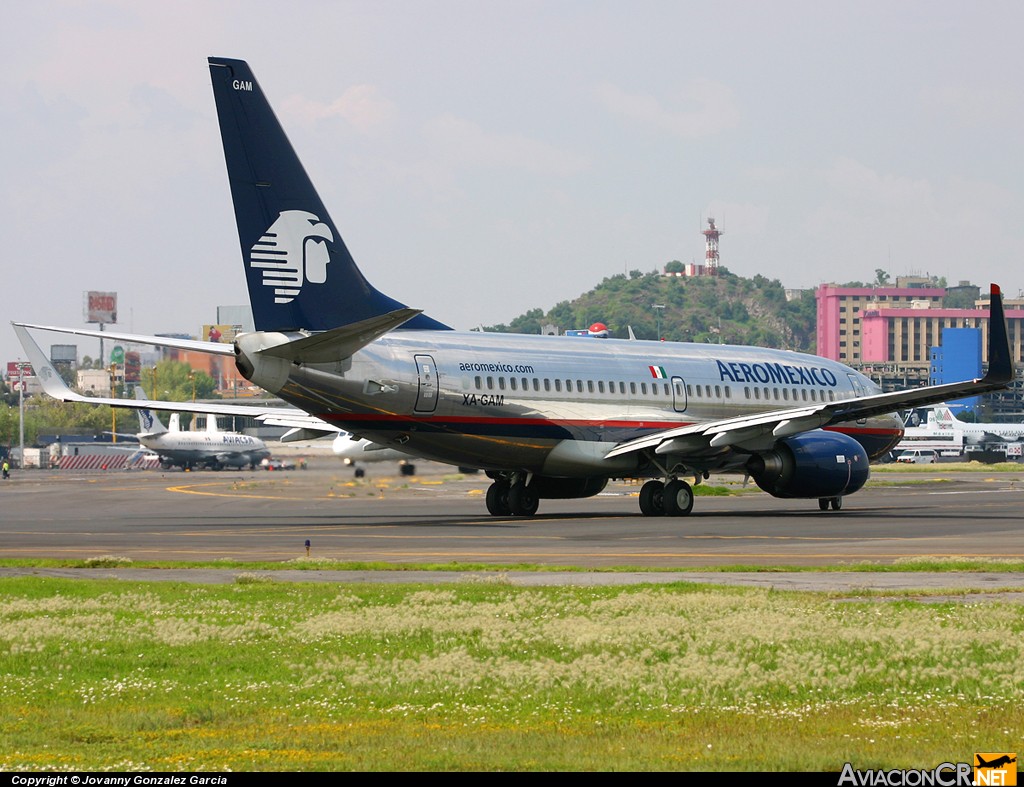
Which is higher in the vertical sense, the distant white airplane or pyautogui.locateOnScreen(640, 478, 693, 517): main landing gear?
the distant white airplane

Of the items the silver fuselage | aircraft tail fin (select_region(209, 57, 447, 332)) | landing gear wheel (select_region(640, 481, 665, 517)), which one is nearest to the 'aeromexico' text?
the silver fuselage

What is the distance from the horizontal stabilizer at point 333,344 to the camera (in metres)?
→ 31.9

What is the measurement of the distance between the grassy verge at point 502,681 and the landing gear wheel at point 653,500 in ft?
69.5

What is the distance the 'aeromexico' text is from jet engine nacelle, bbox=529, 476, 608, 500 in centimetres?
567

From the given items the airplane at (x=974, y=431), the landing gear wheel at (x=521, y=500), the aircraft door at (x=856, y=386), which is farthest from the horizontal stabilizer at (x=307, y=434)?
the airplane at (x=974, y=431)

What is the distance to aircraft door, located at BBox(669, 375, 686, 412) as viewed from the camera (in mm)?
43031

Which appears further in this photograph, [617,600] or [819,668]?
[617,600]

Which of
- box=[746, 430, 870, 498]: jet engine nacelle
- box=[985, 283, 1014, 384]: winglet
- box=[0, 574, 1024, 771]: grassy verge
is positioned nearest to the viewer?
box=[0, 574, 1024, 771]: grassy verge

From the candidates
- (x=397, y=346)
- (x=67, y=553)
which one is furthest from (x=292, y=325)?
(x=67, y=553)

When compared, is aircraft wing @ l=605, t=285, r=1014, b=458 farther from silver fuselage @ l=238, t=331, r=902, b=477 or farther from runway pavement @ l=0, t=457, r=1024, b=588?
runway pavement @ l=0, t=457, r=1024, b=588

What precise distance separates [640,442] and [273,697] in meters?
28.3

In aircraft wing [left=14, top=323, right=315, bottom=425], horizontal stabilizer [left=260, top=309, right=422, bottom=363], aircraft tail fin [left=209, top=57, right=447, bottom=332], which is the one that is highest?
aircraft tail fin [left=209, top=57, right=447, bottom=332]

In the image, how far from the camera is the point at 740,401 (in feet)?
148

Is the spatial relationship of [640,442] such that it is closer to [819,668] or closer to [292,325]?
[292,325]
